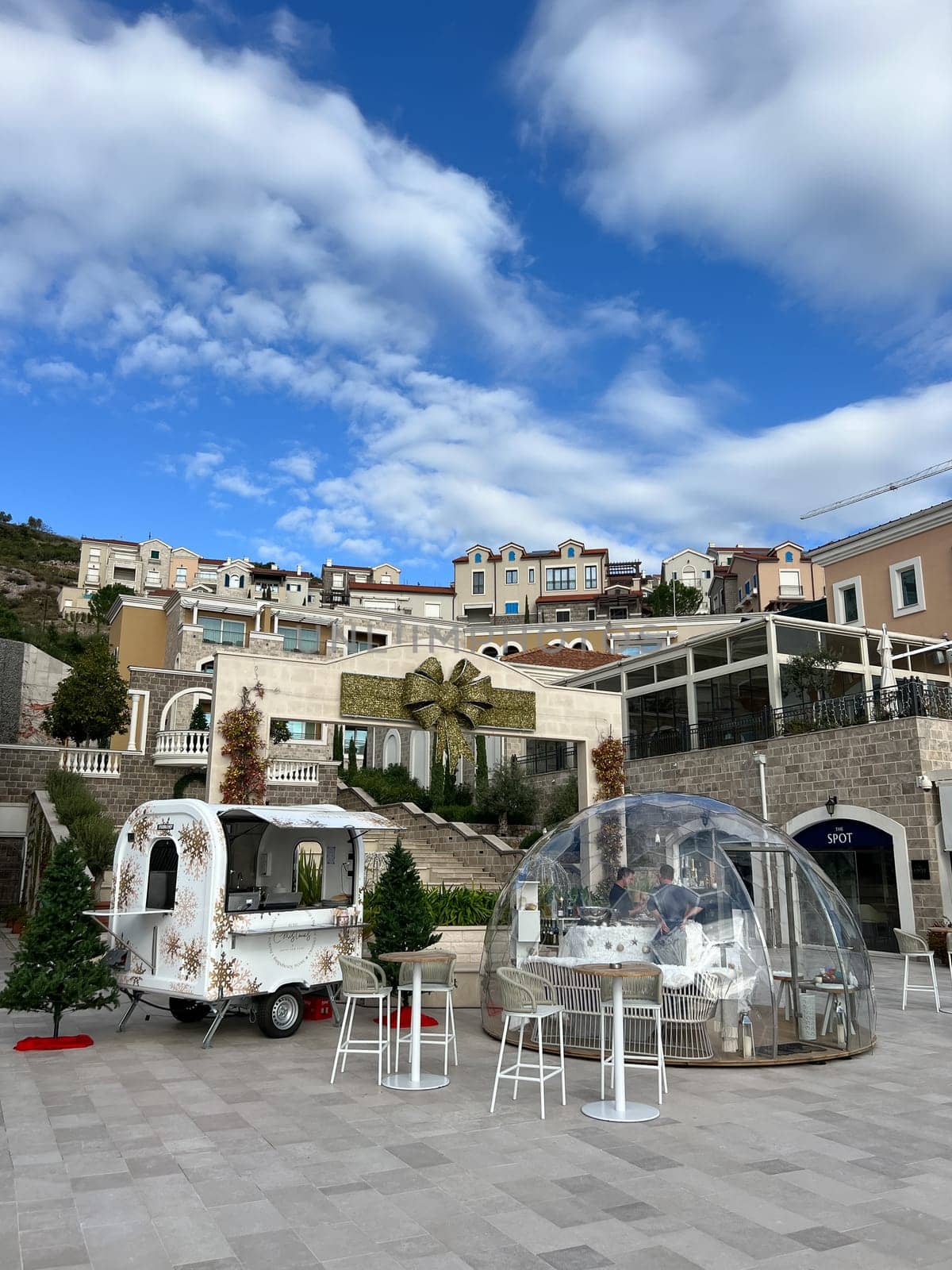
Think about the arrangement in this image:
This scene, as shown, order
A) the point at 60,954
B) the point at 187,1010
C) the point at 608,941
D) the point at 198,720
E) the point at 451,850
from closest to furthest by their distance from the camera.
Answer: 1. the point at 60,954
2. the point at 608,941
3. the point at 187,1010
4. the point at 451,850
5. the point at 198,720

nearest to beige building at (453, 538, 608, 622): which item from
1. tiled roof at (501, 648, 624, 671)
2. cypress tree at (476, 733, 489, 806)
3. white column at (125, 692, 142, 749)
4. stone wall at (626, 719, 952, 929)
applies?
tiled roof at (501, 648, 624, 671)

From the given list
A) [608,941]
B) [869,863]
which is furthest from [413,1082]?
[869,863]

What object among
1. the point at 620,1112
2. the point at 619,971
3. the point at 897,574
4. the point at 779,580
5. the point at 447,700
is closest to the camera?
the point at 620,1112

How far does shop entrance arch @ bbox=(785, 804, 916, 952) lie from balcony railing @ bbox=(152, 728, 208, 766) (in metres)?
15.0

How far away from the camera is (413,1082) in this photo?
7234 millimetres

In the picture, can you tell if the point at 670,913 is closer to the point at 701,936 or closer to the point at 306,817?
the point at 701,936

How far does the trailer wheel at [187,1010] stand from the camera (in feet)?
32.2

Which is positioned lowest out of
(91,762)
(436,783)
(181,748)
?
(436,783)

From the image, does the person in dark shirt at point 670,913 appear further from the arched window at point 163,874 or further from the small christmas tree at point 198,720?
the small christmas tree at point 198,720

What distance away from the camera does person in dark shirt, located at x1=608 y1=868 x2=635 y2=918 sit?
917 cm

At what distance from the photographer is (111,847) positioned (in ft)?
56.4

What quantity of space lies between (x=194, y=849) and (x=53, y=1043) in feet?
6.91

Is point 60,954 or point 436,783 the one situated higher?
point 436,783

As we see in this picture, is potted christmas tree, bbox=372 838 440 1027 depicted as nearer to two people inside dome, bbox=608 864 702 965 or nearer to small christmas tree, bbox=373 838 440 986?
small christmas tree, bbox=373 838 440 986
